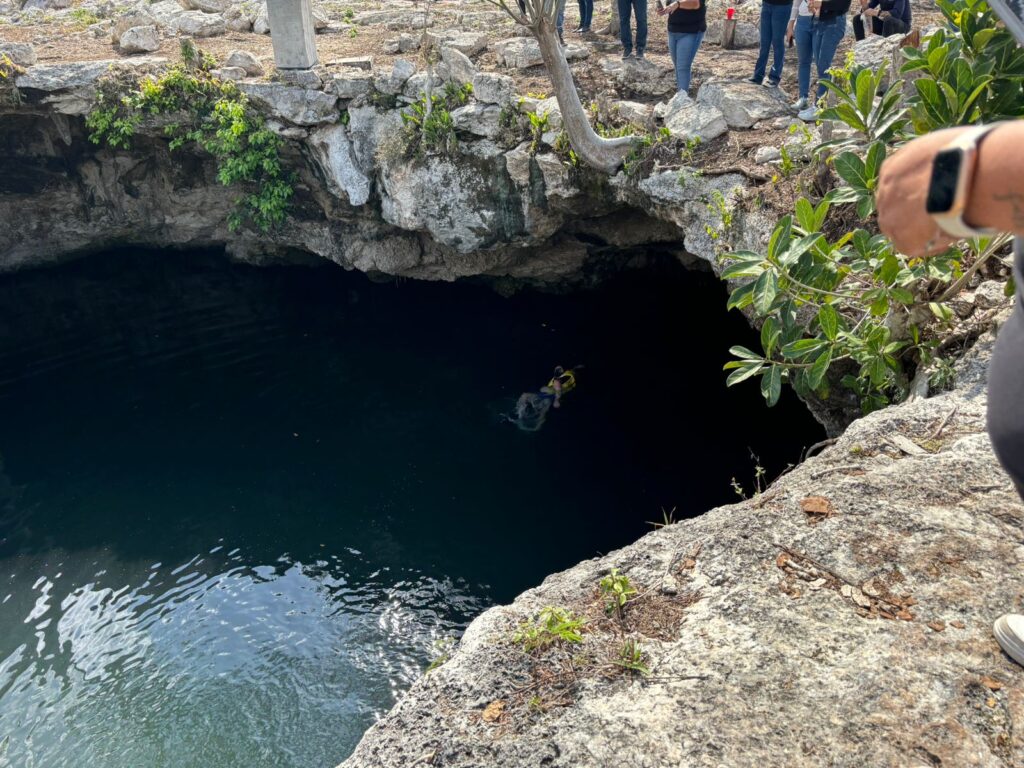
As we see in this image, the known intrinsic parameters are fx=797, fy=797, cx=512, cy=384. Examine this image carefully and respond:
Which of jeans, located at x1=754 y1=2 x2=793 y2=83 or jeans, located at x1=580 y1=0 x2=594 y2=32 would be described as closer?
jeans, located at x1=754 y1=2 x2=793 y2=83

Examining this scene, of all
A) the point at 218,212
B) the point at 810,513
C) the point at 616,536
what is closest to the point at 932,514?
the point at 810,513

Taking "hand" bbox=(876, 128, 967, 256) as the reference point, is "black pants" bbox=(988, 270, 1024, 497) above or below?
below

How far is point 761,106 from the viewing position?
32.4 ft

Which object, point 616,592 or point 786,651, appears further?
point 616,592

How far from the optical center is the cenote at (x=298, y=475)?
8.33 metres

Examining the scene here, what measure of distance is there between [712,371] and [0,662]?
403 inches

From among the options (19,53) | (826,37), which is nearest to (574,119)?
(826,37)

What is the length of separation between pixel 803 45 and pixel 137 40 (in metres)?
11.0

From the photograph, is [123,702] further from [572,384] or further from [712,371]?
[712,371]

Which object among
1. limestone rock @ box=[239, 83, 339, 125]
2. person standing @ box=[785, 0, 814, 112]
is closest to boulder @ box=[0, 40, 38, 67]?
limestone rock @ box=[239, 83, 339, 125]

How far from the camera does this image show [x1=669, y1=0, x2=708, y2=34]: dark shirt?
9.45 meters

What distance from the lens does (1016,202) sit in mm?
Result: 1748

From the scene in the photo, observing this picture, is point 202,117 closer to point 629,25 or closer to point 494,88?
point 494,88

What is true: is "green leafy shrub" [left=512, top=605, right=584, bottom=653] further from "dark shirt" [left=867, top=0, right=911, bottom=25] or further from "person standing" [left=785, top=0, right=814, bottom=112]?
"dark shirt" [left=867, top=0, right=911, bottom=25]
